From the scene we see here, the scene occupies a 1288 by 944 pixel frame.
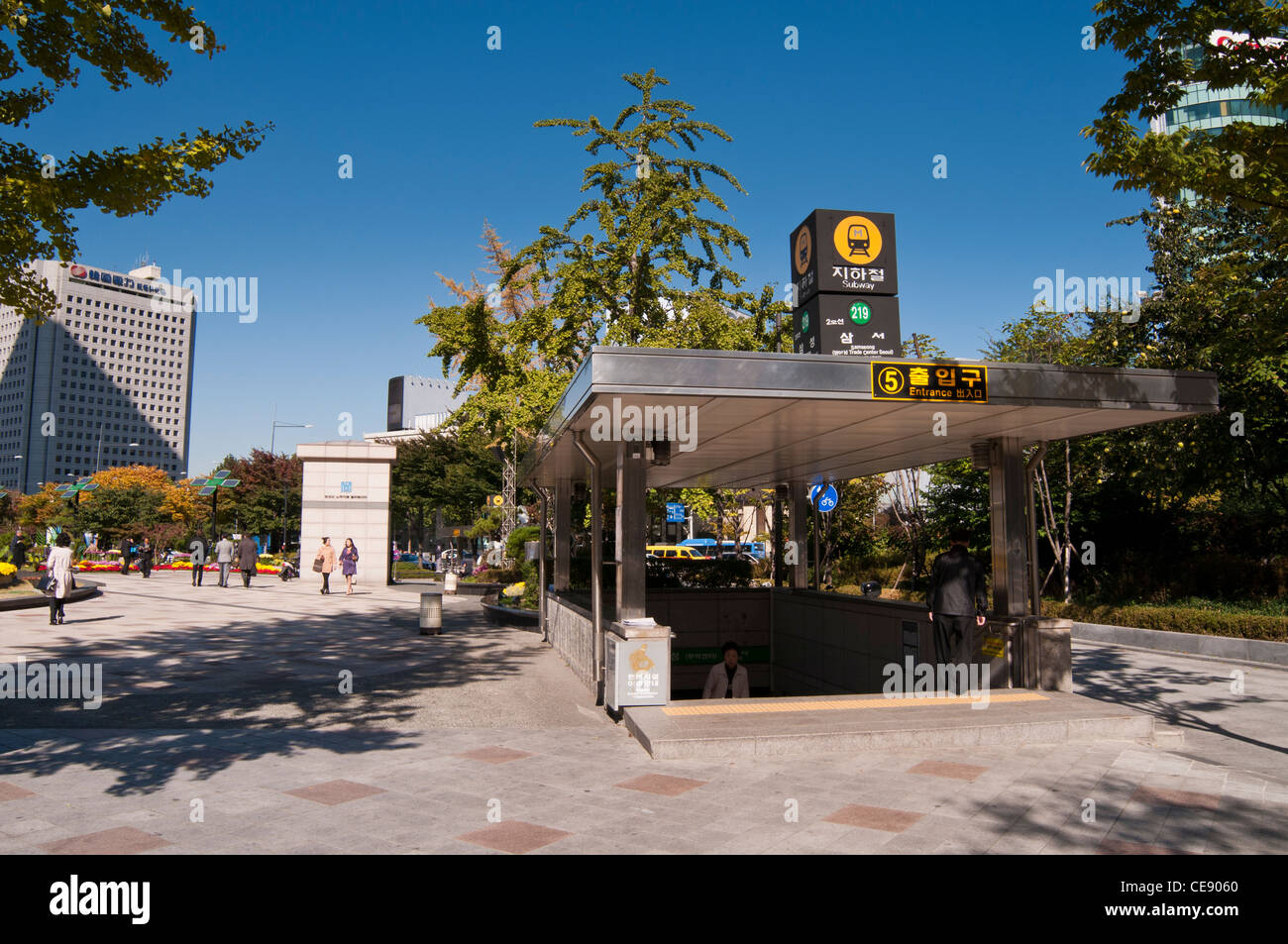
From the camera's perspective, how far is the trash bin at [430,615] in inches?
610

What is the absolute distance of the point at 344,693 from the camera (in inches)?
382

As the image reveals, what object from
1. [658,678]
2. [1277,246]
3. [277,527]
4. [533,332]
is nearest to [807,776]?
[658,678]

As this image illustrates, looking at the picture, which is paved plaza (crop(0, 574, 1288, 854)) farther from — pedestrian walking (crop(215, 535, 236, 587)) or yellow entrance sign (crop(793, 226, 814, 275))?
pedestrian walking (crop(215, 535, 236, 587))

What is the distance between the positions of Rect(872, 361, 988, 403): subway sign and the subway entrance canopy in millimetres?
12

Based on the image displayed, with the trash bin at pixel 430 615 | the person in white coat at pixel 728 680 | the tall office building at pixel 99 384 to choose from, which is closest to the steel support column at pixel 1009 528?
the person in white coat at pixel 728 680

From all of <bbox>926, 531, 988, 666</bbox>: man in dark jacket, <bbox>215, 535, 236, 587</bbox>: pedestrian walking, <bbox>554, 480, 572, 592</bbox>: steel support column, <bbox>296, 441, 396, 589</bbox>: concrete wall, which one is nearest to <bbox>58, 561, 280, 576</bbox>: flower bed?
A: <bbox>296, 441, 396, 589</bbox>: concrete wall

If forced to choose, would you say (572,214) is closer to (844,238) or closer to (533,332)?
(533,332)

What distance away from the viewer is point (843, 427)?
8.79 m

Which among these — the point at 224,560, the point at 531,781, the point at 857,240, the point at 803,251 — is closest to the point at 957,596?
the point at 857,240

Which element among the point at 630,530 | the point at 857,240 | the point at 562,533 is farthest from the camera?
the point at 562,533

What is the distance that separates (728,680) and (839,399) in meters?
4.25

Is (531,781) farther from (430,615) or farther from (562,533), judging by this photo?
(430,615)

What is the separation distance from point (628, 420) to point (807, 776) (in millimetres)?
3529

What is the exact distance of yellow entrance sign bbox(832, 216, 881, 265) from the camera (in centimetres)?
1027
